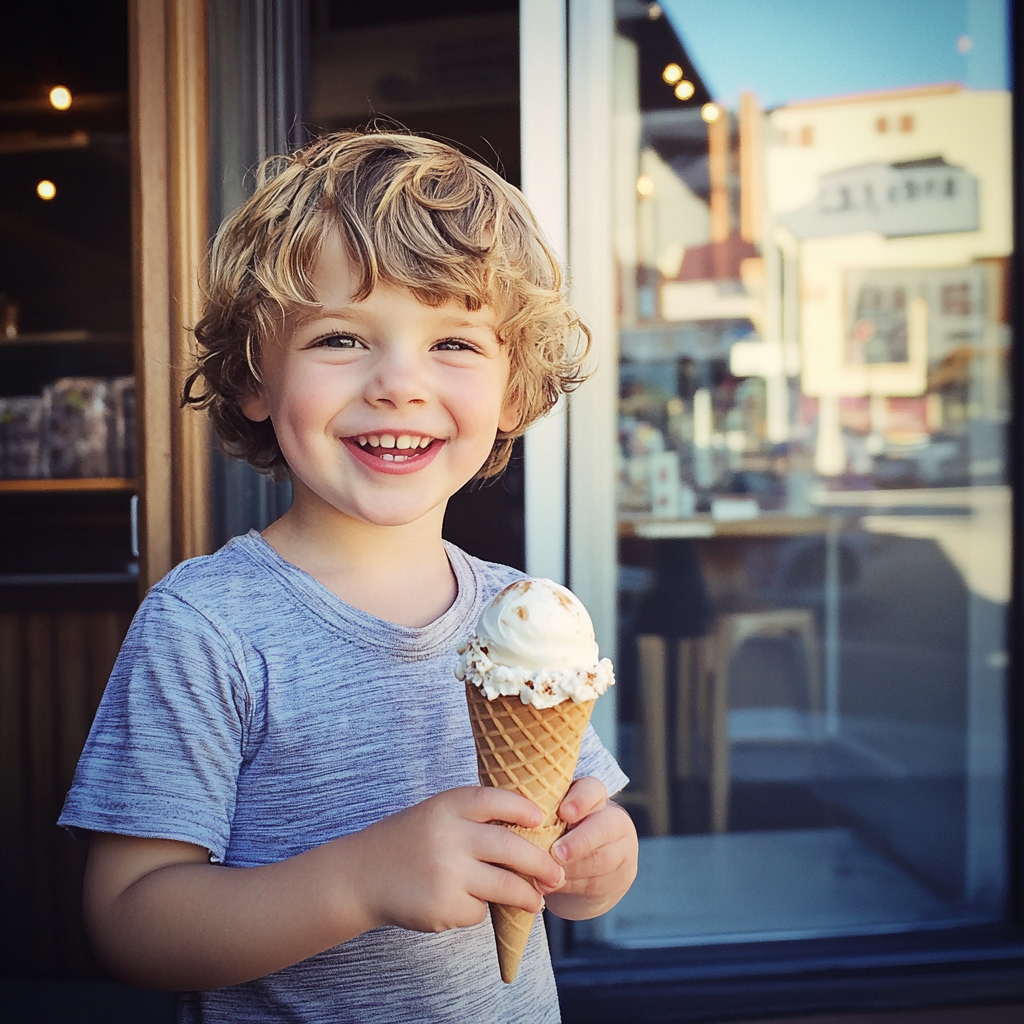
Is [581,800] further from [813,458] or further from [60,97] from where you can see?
[60,97]

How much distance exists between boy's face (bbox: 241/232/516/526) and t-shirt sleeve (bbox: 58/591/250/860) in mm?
207

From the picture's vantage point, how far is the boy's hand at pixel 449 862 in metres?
0.74

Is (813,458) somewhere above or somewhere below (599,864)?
above

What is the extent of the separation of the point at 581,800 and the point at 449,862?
195mm

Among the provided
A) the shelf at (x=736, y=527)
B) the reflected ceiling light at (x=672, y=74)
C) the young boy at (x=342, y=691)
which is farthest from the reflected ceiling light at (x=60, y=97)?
the young boy at (x=342, y=691)

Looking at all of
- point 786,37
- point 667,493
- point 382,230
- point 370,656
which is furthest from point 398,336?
point 786,37

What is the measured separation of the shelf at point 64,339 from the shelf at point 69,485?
1.51ft

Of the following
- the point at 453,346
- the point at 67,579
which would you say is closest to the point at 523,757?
the point at 453,346

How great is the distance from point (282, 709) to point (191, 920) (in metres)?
0.20

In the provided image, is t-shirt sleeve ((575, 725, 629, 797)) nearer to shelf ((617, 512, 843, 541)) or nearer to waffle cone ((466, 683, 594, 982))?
waffle cone ((466, 683, 594, 982))

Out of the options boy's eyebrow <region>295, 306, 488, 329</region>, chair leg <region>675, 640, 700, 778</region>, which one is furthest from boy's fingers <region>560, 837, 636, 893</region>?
chair leg <region>675, 640, 700, 778</region>

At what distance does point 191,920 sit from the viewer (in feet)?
2.63

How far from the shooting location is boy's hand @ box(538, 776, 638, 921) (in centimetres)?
87

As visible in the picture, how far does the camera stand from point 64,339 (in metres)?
3.08
